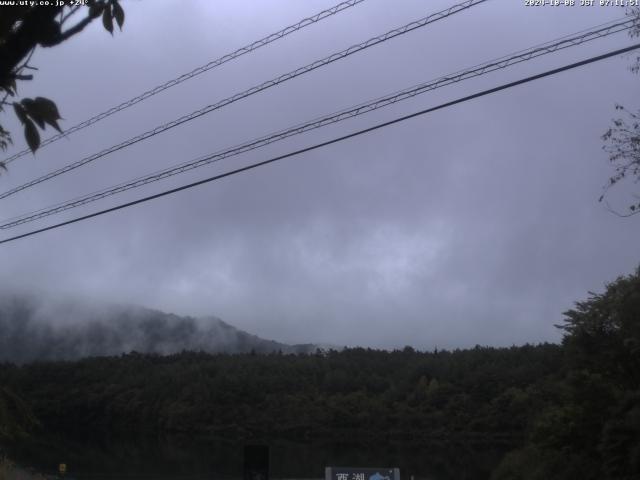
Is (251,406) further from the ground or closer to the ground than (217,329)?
closer to the ground

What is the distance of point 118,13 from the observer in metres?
4.11

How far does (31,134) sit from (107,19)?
0.76 m

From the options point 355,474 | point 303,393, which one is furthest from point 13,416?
point 303,393

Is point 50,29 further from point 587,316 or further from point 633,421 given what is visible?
point 587,316

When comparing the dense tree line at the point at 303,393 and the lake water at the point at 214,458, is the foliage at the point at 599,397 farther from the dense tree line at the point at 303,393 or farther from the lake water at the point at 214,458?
the dense tree line at the point at 303,393

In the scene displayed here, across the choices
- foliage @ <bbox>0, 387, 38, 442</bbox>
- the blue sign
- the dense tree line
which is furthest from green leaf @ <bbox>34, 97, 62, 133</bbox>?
the dense tree line

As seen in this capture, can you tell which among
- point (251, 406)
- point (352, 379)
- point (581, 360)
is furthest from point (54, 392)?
point (581, 360)

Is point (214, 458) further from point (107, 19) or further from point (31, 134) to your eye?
point (31, 134)

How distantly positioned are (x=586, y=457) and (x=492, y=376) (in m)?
51.6

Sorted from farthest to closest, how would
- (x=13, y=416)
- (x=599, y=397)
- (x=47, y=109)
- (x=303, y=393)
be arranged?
(x=303, y=393) < (x=599, y=397) < (x=13, y=416) < (x=47, y=109)

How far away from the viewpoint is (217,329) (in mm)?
147750

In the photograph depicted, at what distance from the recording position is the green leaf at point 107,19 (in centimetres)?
406

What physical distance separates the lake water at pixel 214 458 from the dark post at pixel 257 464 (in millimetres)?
16331

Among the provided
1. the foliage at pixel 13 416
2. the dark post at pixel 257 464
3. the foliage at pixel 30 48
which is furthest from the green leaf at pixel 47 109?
the foliage at pixel 13 416
